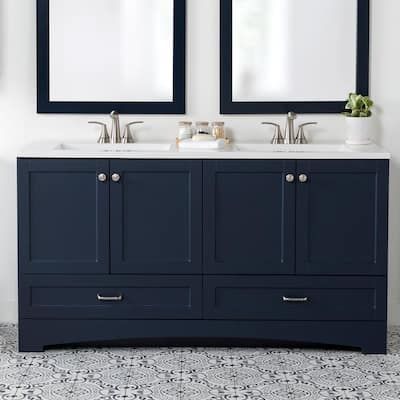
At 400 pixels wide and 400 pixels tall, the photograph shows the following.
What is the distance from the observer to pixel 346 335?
4570 mm

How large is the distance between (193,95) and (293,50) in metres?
0.51

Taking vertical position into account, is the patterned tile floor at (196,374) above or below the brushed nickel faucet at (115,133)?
below

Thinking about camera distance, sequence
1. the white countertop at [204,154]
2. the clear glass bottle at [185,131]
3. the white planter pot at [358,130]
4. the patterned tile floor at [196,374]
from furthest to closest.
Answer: the clear glass bottle at [185,131]
the white planter pot at [358,130]
the white countertop at [204,154]
the patterned tile floor at [196,374]

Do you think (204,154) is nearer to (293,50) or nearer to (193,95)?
(193,95)

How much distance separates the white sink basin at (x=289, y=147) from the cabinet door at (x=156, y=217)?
1.36 feet

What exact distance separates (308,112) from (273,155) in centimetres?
56

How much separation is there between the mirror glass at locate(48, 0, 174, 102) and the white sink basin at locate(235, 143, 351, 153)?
0.45 metres

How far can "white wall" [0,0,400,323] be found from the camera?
194 inches

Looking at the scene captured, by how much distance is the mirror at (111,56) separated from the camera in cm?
490

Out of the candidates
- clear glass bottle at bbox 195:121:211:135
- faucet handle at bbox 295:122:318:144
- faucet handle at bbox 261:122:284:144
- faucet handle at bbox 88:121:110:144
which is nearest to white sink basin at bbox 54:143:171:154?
faucet handle at bbox 88:121:110:144

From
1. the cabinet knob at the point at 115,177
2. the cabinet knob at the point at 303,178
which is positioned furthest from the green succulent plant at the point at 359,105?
the cabinet knob at the point at 115,177

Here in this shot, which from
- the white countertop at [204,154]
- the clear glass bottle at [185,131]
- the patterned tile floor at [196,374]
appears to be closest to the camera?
the patterned tile floor at [196,374]

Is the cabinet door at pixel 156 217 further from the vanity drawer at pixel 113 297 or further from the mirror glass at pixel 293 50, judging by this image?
the mirror glass at pixel 293 50

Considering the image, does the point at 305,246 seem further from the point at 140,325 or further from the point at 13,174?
the point at 13,174
